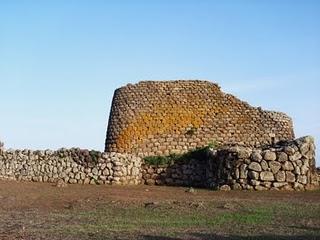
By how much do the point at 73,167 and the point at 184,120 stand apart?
842 centimetres

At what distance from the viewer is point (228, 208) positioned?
13.4 meters

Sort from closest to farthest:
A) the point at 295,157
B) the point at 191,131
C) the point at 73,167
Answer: the point at 295,157, the point at 73,167, the point at 191,131

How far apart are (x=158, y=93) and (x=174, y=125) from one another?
81.8 inches

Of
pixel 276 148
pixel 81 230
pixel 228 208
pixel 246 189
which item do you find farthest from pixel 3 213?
pixel 276 148

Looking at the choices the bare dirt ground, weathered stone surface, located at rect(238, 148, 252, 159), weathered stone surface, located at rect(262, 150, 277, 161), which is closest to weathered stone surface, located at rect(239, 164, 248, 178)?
weathered stone surface, located at rect(238, 148, 252, 159)

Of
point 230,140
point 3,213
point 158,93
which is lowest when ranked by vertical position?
point 3,213

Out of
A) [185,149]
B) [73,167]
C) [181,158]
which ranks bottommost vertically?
[73,167]

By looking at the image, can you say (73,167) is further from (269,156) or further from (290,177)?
(290,177)

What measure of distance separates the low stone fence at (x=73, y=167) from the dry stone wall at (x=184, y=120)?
5820 mm

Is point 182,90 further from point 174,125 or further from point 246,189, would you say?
point 246,189

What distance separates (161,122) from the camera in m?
29.7

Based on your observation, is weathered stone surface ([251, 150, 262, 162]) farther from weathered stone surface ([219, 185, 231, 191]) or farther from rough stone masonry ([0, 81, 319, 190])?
weathered stone surface ([219, 185, 231, 191])

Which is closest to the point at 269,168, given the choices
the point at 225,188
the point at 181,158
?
the point at 225,188

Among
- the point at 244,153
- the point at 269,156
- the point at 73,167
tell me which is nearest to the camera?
the point at 269,156
